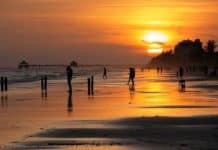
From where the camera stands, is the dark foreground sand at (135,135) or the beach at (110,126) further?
the beach at (110,126)

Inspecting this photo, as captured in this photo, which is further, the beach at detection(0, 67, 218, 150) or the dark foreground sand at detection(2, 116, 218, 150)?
the beach at detection(0, 67, 218, 150)

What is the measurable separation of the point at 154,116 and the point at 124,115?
4.71 ft

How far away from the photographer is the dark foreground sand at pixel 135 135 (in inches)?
615

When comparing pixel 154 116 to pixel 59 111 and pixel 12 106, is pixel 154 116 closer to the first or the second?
pixel 59 111

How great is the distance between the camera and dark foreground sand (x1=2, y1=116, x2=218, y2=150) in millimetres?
15634

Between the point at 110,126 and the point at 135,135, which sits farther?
the point at 110,126

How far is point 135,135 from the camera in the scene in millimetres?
18031

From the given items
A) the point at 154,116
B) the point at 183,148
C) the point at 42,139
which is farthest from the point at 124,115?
the point at 183,148

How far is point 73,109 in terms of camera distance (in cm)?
2859

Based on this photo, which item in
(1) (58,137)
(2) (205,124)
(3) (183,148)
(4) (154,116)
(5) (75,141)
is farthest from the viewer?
(4) (154,116)

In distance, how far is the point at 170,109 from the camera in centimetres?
2811

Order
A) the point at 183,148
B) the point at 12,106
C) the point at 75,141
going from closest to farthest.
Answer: the point at 183,148 < the point at 75,141 < the point at 12,106

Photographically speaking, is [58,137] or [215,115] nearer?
[58,137]

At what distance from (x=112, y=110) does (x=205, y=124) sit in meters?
7.52
